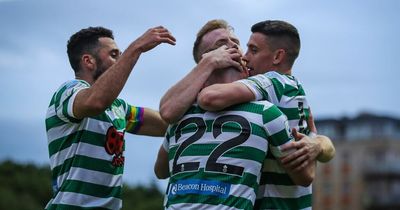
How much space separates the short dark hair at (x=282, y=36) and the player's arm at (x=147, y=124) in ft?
5.27

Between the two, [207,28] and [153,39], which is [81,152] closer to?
[153,39]

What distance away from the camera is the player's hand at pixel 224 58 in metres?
5.44

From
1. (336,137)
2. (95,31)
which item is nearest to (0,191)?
(95,31)

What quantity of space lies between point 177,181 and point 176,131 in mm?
330

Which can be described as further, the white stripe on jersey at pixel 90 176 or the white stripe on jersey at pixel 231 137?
the white stripe on jersey at pixel 90 176

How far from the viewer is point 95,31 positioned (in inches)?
261

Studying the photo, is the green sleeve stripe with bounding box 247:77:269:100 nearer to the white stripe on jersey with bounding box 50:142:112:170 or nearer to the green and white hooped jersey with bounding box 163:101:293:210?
the green and white hooped jersey with bounding box 163:101:293:210

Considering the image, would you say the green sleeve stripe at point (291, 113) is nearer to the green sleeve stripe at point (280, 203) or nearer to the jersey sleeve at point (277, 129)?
the jersey sleeve at point (277, 129)

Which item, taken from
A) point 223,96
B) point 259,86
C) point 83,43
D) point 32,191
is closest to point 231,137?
point 223,96

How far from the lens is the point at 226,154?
5199 millimetres

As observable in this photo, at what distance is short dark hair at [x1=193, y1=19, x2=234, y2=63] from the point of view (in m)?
5.87

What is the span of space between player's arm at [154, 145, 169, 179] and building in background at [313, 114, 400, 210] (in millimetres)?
80367

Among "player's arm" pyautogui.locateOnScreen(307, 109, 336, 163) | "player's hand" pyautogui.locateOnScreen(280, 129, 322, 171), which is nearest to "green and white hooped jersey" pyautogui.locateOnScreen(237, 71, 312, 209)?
"player's hand" pyautogui.locateOnScreen(280, 129, 322, 171)

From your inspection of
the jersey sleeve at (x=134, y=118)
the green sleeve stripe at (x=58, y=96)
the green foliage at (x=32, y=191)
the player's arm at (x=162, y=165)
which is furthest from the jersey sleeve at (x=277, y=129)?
the green foliage at (x=32, y=191)
